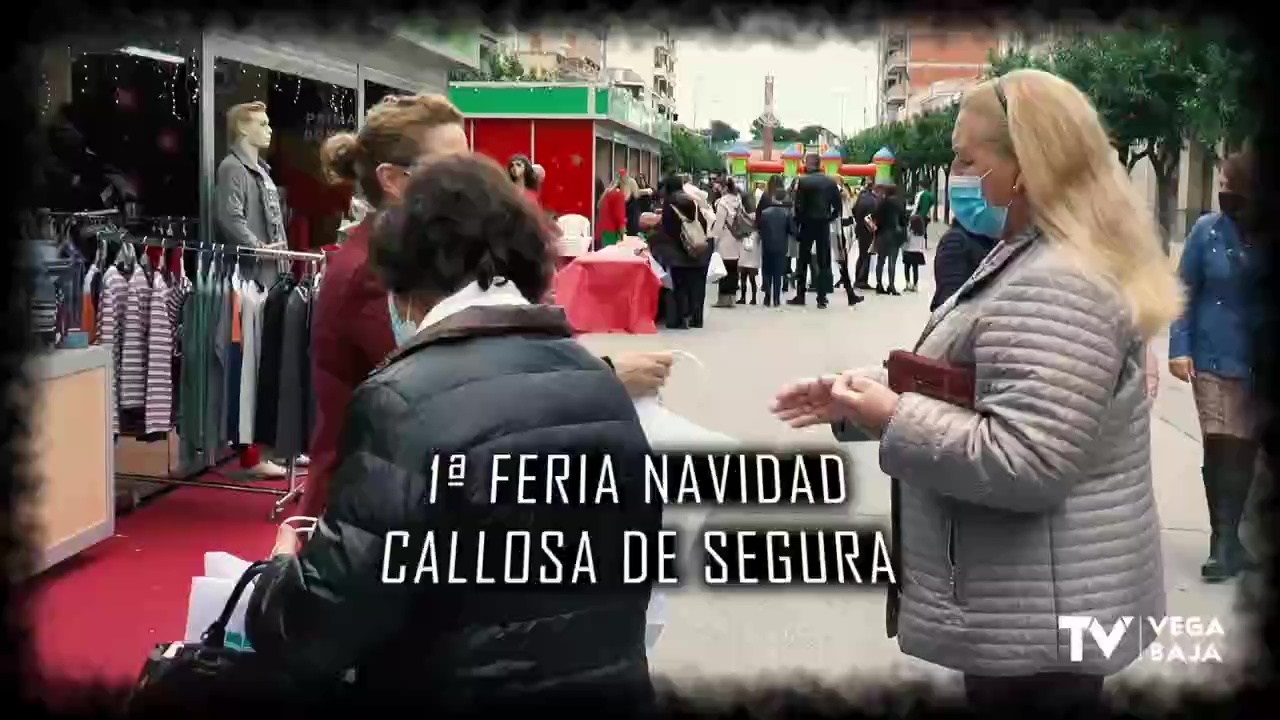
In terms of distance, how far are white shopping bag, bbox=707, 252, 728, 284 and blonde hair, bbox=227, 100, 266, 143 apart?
1.52 m

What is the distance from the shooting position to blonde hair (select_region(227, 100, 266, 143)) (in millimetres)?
4011

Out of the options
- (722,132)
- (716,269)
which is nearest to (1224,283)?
(722,132)

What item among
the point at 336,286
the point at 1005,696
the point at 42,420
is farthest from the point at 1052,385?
the point at 42,420

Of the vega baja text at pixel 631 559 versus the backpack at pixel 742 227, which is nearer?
the vega baja text at pixel 631 559

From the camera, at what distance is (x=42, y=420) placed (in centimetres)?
211

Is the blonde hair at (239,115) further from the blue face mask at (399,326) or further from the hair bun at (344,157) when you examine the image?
the blue face mask at (399,326)

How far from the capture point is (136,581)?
3.05 meters

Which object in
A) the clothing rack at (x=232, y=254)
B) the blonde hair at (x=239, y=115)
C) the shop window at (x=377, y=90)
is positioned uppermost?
the blonde hair at (x=239, y=115)

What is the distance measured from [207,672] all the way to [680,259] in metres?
3.68

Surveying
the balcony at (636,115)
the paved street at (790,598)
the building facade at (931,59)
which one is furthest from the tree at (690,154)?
Answer: the building facade at (931,59)

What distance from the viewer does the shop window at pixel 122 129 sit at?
212 cm

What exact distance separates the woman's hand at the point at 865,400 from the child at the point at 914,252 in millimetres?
909

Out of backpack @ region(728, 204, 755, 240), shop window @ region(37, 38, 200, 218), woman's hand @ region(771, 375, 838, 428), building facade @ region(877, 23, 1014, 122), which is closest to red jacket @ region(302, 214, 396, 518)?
shop window @ region(37, 38, 200, 218)

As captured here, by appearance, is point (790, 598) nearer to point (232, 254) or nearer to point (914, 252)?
point (914, 252)
